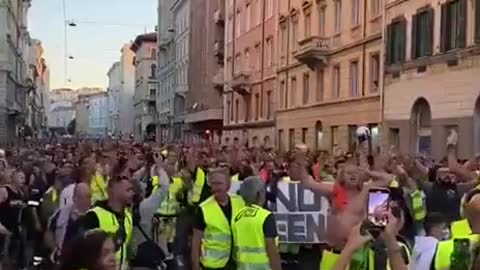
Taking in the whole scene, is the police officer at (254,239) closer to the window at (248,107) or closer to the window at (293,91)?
the window at (293,91)

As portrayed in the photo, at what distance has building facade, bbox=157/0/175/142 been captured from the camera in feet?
329

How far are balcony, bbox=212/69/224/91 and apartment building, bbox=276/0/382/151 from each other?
15.8 meters

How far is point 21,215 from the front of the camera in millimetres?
13250

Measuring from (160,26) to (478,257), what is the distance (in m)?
113

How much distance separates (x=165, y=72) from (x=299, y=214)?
9543 cm

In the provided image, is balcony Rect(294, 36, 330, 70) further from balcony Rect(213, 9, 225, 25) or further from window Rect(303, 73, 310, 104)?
balcony Rect(213, 9, 225, 25)

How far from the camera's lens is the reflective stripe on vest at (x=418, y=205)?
11.7 meters

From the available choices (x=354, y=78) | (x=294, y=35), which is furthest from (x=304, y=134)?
(x=354, y=78)

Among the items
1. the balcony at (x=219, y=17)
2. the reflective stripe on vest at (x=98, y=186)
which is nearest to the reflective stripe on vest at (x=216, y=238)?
the reflective stripe on vest at (x=98, y=186)

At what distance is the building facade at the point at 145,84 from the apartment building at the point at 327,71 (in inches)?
2780

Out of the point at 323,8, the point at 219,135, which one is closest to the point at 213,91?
the point at 219,135

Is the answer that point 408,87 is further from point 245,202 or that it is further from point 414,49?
point 245,202

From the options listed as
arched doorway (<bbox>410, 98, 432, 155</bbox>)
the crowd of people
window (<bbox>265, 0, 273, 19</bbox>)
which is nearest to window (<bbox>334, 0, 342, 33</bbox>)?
arched doorway (<bbox>410, 98, 432, 155</bbox>)

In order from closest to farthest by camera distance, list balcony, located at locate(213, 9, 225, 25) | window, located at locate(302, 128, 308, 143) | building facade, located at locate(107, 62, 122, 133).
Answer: window, located at locate(302, 128, 308, 143) → balcony, located at locate(213, 9, 225, 25) → building facade, located at locate(107, 62, 122, 133)
